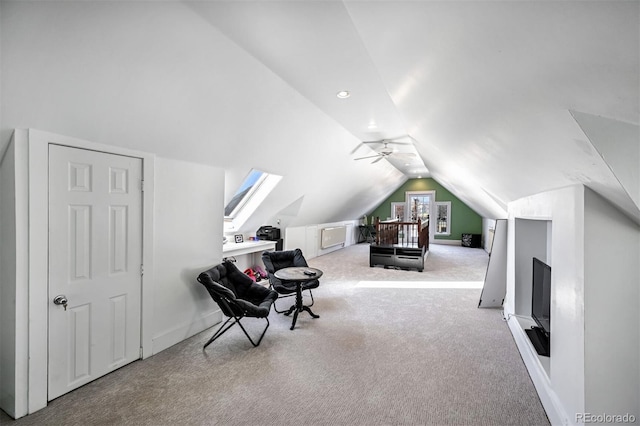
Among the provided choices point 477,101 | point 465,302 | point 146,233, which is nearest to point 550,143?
point 477,101

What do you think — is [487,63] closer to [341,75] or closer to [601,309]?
[601,309]

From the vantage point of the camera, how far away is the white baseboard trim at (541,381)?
186 cm

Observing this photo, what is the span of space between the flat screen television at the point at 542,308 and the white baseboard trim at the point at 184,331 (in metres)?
3.47

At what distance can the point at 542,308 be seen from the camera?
2629 mm

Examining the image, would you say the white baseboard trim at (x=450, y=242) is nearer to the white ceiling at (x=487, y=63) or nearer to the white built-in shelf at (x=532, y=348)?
the white built-in shelf at (x=532, y=348)

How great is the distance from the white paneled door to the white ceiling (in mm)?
1634

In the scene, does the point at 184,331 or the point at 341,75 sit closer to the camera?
the point at 341,75

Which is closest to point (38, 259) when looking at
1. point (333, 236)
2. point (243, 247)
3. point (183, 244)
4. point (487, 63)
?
point (183, 244)

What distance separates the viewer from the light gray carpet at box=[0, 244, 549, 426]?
2.02 m

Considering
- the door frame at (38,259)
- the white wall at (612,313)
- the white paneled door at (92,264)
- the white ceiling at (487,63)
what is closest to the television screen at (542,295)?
the white ceiling at (487,63)

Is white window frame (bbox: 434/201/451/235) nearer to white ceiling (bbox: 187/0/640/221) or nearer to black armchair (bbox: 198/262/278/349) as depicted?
white ceiling (bbox: 187/0/640/221)

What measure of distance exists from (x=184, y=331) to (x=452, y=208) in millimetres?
11141

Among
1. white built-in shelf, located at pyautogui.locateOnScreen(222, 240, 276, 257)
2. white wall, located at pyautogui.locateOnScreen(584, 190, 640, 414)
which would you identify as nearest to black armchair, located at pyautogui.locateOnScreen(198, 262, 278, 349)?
white built-in shelf, located at pyautogui.locateOnScreen(222, 240, 276, 257)

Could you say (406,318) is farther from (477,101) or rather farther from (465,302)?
(477,101)
